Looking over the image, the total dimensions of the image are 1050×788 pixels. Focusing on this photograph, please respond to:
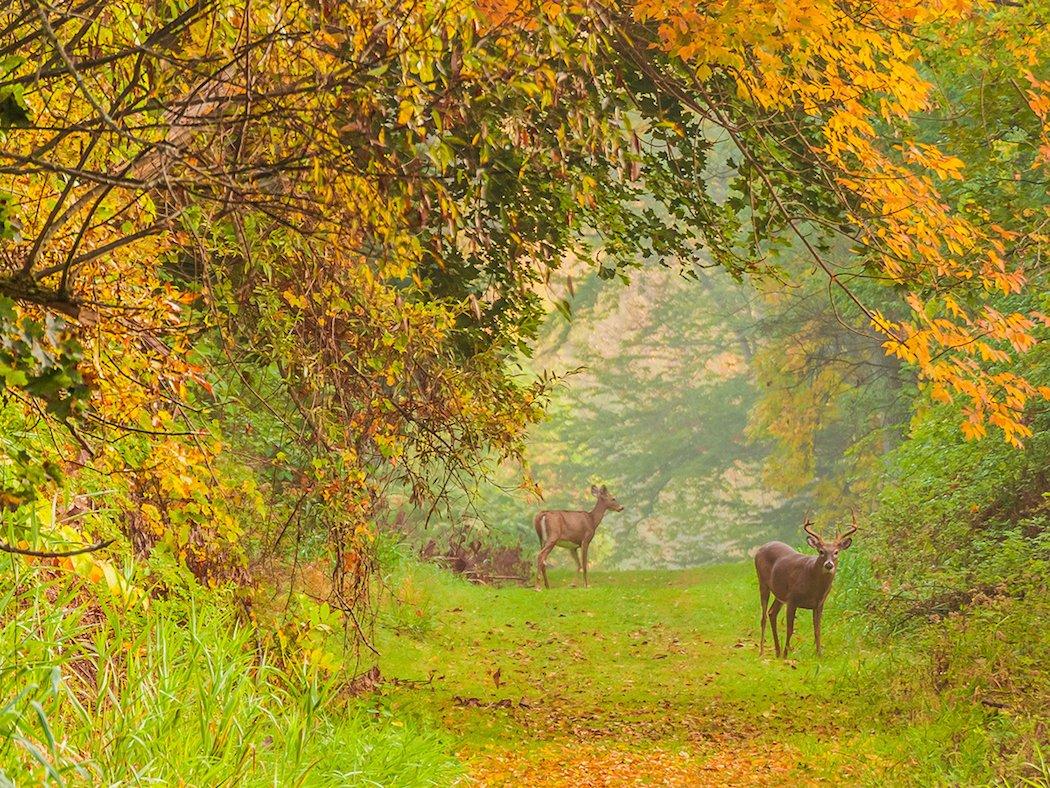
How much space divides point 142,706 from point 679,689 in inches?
338

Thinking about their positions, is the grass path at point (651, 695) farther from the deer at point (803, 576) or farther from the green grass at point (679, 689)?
the deer at point (803, 576)

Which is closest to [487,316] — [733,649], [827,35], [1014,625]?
[827,35]

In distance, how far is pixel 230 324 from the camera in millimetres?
6414

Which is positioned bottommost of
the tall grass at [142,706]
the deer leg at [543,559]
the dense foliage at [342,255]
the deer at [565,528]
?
the deer leg at [543,559]

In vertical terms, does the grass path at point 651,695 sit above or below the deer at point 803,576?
below

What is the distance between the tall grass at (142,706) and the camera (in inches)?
154

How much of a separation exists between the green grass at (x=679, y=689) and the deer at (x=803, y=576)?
0.33 metres

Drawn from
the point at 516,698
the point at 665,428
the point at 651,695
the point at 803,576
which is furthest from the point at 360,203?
the point at 665,428

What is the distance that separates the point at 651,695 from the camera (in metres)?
11.9

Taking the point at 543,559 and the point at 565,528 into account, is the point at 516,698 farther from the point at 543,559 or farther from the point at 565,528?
the point at 565,528

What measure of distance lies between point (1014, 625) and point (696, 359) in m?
26.1

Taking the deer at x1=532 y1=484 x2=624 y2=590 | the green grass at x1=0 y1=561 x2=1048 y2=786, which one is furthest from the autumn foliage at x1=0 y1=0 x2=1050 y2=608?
the deer at x1=532 y1=484 x2=624 y2=590

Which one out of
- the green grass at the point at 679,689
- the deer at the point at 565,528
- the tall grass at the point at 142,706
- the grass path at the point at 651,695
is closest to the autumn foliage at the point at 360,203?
the tall grass at the point at 142,706

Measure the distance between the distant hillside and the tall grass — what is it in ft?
89.1
